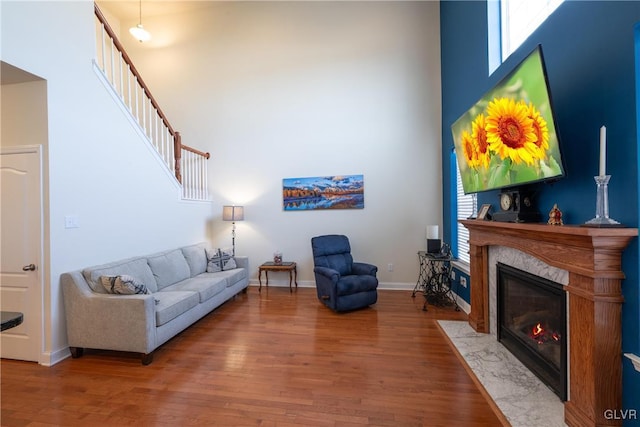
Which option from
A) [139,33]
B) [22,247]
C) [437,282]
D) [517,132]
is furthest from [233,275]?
[139,33]

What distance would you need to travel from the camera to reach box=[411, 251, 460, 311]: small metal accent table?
12.4 ft

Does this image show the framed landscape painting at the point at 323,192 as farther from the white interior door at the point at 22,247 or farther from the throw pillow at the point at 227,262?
the white interior door at the point at 22,247

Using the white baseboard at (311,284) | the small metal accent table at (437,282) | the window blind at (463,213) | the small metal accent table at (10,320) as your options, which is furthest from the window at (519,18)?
the small metal accent table at (10,320)

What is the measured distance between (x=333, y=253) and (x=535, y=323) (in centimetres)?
259

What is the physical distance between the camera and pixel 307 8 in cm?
477

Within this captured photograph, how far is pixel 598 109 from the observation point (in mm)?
1613

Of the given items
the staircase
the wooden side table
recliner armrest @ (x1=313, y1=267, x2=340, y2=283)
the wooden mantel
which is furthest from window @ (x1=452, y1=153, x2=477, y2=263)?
the staircase

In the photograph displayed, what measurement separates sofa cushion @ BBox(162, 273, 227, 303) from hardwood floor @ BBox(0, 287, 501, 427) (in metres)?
0.42

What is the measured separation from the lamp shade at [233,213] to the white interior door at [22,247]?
2.37 m

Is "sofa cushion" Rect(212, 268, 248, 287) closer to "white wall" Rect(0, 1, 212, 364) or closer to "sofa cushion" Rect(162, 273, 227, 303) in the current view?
"sofa cushion" Rect(162, 273, 227, 303)

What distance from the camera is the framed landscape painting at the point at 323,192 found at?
4.64m

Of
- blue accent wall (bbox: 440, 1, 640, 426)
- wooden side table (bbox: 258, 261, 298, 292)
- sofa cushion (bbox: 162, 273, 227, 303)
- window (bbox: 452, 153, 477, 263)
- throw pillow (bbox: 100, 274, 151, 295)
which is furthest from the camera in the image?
wooden side table (bbox: 258, 261, 298, 292)

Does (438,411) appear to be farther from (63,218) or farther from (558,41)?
(63,218)

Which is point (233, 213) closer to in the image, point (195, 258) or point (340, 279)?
point (195, 258)
